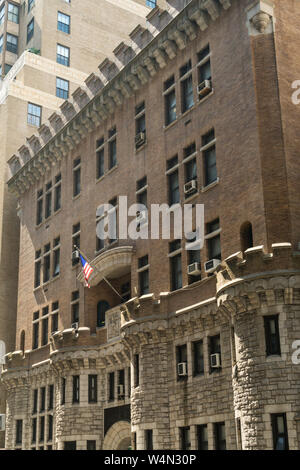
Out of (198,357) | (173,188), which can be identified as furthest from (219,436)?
(173,188)

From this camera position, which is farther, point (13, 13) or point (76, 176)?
point (13, 13)

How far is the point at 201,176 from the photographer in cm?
3247

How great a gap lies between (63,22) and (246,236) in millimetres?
43011

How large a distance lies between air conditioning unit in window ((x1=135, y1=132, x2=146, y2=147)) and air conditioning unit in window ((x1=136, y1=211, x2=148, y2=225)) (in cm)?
431

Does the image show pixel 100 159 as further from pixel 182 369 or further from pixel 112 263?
pixel 182 369

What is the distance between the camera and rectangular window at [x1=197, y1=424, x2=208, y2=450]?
1163 inches

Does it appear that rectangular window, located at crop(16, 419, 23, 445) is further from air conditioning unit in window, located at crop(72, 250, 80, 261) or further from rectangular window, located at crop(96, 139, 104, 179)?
rectangular window, located at crop(96, 139, 104, 179)

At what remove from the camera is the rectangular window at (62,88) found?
6303 centimetres

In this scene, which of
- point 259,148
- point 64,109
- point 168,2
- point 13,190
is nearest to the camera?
point 259,148

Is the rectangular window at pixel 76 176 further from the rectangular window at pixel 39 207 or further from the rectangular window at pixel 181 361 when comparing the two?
the rectangular window at pixel 181 361

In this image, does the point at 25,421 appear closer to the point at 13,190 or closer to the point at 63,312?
the point at 63,312

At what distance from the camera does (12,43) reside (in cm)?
7038

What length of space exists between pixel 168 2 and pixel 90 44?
30.1 metres

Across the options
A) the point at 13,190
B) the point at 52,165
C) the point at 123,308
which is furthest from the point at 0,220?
the point at 123,308
